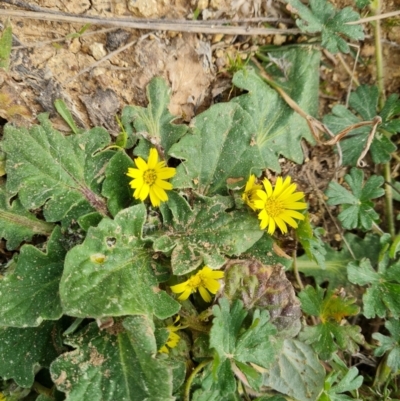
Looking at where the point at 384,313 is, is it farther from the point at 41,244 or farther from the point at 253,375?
the point at 41,244

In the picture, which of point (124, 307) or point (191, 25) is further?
point (191, 25)

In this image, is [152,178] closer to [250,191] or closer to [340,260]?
[250,191]

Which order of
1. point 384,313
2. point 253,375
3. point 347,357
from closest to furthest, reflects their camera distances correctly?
point 253,375, point 384,313, point 347,357

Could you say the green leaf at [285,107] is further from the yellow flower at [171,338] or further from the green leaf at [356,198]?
the yellow flower at [171,338]

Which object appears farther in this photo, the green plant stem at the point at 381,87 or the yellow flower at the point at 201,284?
the green plant stem at the point at 381,87

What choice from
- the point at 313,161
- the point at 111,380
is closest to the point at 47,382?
the point at 111,380

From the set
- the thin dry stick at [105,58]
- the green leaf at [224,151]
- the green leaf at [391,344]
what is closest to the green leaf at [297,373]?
the green leaf at [391,344]

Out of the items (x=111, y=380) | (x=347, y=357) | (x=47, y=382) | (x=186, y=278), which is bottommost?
(x=347, y=357)
